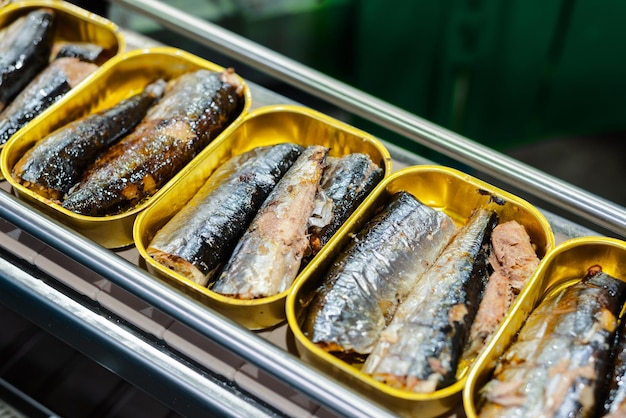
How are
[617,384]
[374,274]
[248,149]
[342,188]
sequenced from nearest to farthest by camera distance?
1. [617,384]
2. [374,274]
3. [342,188]
4. [248,149]

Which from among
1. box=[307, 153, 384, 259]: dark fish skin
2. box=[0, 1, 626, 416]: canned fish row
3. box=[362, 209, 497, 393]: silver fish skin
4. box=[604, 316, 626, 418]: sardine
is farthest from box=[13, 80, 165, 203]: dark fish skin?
box=[604, 316, 626, 418]: sardine

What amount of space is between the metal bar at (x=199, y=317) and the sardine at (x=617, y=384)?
580 millimetres

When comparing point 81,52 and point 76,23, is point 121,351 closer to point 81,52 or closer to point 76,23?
point 81,52

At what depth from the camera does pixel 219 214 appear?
2.02 m

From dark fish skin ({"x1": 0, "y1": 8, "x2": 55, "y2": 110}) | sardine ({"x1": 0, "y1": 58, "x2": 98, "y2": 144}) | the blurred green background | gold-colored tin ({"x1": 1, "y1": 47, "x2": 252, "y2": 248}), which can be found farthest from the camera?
the blurred green background

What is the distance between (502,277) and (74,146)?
4.66 feet

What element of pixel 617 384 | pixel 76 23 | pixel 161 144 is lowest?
pixel 617 384

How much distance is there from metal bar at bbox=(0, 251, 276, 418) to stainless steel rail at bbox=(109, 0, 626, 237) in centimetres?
90

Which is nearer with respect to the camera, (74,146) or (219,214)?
(219,214)

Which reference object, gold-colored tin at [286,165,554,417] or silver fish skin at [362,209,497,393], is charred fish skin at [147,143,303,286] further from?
silver fish skin at [362,209,497,393]

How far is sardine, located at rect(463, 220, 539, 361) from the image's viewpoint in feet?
5.72

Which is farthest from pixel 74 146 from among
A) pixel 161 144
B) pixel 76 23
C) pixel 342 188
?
pixel 342 188

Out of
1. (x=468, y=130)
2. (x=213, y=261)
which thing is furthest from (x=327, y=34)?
(x=213, y=261)

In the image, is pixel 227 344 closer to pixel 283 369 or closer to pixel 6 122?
pixel 283 369
